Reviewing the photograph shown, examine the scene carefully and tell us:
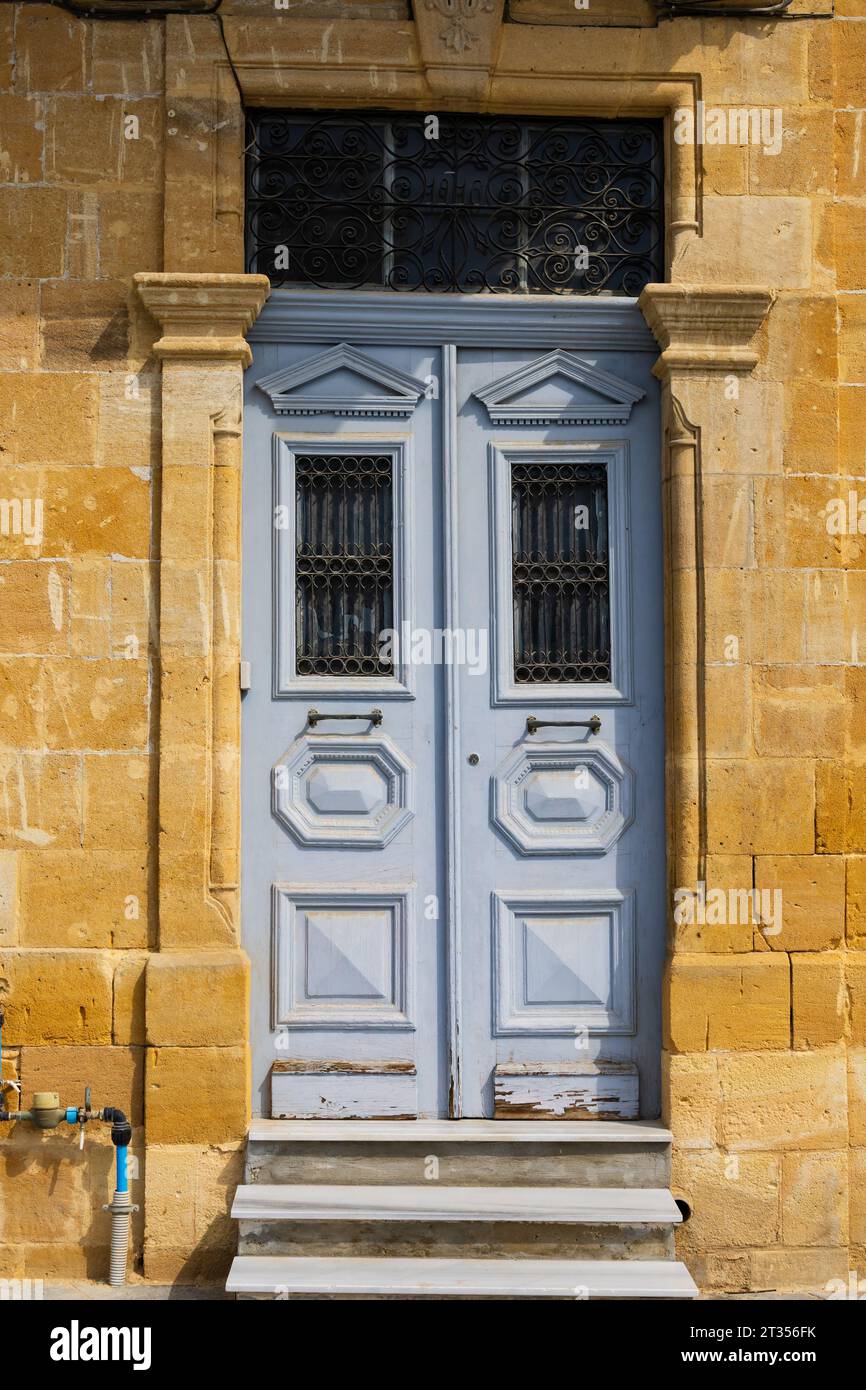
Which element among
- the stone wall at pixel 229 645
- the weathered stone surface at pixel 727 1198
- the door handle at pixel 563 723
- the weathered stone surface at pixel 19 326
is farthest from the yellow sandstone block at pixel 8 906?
the weathered stone surface at pixel 727 1198

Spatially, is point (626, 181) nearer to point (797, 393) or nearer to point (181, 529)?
point (797, 393)

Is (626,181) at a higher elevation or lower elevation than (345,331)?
higher

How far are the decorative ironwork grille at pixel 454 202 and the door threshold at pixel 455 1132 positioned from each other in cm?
317

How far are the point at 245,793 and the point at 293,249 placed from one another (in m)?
2.11

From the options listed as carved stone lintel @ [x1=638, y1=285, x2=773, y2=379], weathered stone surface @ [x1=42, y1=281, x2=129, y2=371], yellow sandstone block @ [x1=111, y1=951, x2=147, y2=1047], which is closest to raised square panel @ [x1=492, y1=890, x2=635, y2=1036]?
yellow sandstone block @ [x1=111, y1=951, x2=147, y2=1047]

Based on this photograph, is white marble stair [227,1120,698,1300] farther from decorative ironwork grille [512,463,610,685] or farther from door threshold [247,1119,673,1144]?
decorative ironwork grille [512,463,610,685]

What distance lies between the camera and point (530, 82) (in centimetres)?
509

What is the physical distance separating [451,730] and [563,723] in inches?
17.1

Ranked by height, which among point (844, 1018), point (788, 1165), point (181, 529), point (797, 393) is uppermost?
point (797, 393)

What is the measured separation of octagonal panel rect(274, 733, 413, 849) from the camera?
507cm

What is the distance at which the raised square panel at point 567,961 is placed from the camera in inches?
200

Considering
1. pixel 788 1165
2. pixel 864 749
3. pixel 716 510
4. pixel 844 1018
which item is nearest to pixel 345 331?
pixel 716 510

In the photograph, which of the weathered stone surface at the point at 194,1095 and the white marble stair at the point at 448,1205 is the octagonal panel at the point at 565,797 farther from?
the weathered stone surface at the point at 194,1095

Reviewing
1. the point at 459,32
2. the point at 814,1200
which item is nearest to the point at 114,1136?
the point at 814,1200
